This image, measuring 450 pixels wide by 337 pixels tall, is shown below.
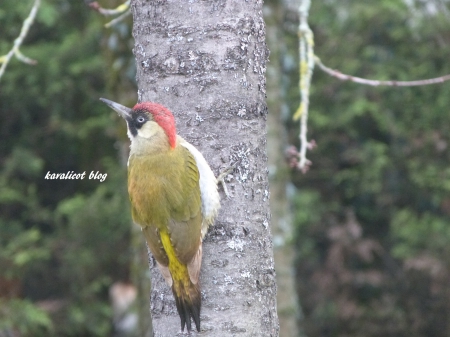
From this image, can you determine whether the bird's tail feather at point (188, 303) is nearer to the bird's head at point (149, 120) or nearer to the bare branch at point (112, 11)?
the bird's head at point (149, 120)

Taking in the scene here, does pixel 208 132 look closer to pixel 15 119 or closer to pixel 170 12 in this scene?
pixel 170 12

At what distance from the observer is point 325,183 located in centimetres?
774

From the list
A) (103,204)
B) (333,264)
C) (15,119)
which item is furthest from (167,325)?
(15,119)

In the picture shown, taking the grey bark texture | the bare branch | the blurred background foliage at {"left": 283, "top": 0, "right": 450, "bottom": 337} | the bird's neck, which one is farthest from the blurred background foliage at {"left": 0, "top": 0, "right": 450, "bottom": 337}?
the grey bark texture

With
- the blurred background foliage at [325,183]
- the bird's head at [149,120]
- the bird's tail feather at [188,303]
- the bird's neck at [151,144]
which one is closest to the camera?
the bird's tail feather at [188,303]

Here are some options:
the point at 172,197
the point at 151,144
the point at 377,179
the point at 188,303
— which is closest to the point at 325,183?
the point at 377,179

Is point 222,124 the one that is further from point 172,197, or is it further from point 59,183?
→ point 59,183

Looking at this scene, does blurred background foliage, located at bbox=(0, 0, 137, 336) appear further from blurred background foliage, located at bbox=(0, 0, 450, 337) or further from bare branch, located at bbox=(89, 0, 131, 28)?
bare branch, located at bbox=(89, 0, 131, 28)

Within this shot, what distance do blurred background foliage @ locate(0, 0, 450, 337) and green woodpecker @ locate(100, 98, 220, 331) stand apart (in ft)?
12.5

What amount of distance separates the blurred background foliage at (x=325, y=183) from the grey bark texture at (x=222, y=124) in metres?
3.96

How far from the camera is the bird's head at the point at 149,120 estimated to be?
8.19ft

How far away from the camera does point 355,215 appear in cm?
765

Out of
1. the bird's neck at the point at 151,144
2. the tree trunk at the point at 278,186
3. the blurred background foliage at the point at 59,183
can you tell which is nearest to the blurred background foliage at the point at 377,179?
the tree trunk at the point at 278,186

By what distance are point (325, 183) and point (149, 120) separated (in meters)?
5.33
